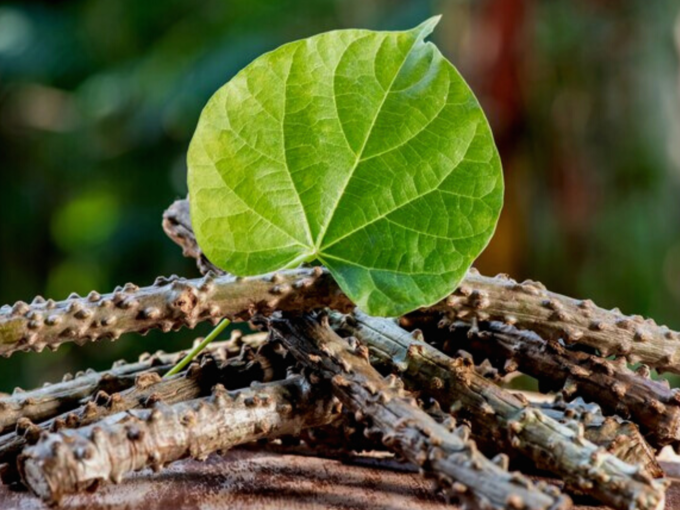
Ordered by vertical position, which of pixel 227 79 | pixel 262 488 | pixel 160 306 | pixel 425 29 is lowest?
pixel 262 488

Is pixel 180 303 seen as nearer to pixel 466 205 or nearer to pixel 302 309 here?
pixel 302 309

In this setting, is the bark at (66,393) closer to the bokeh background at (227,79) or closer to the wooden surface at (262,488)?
the wooden surface at (262,488)

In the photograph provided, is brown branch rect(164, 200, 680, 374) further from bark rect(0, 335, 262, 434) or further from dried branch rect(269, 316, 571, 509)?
bark rect(0, 335, 262, 434)

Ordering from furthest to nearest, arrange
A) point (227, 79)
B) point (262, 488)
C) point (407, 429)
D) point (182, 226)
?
point (227, 79), point (182, 226), point (262, 488), point (407, 429)

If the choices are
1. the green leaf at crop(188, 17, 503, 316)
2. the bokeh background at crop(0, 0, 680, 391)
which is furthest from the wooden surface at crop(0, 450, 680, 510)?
the bokeh background at crop(0, 0, 680, 391)

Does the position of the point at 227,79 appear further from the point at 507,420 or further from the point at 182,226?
the point at 507,420

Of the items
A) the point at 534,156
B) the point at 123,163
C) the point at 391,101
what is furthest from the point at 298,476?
the point at 123,163

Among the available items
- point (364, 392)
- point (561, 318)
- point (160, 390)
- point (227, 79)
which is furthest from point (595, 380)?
point (227, 79)
